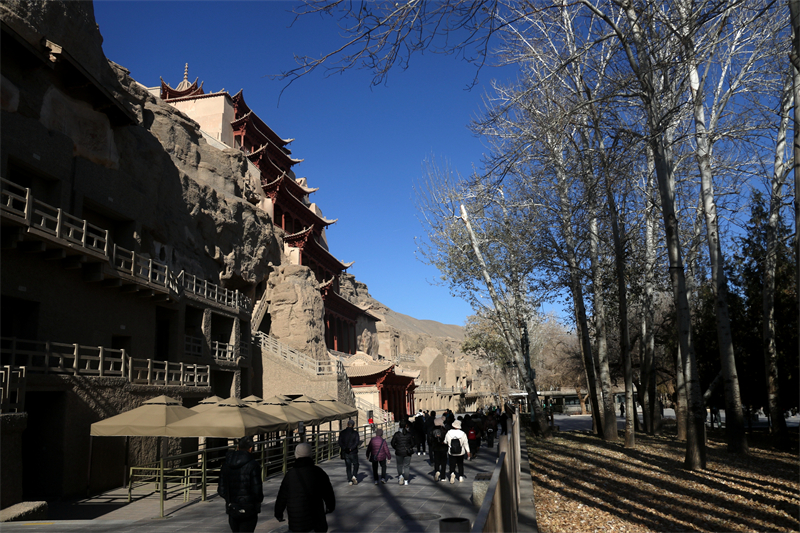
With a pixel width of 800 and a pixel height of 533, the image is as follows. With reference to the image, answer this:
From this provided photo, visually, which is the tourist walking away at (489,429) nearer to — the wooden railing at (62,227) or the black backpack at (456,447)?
the black backpack at (456,447)

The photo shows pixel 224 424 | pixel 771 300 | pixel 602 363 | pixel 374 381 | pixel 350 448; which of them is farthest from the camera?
pixel 374 381

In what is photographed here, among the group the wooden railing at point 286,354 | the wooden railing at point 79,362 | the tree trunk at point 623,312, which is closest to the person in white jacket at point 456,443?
the tree trunk at point 623,312

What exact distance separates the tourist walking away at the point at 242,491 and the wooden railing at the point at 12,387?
7.56m

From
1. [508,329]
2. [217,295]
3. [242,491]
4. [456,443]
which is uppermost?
[217,295]

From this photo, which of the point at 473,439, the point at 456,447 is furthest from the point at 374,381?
the point at 456,447

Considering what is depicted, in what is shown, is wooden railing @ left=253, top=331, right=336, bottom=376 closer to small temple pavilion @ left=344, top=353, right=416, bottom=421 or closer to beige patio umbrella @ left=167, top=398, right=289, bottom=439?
small temple pavilion @ left=344, top=353, right=416, bottom=421

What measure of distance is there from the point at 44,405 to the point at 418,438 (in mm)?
10503

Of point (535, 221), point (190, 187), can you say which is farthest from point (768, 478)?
point (190, 187)

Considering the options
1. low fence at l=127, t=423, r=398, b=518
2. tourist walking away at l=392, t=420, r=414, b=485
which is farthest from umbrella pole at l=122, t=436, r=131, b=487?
tourist walking away at l=392, t=420, r=414, b=485

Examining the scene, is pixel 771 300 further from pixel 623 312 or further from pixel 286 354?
pixel 286 354

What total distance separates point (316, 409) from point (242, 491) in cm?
1222

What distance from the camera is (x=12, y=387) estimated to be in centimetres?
1197

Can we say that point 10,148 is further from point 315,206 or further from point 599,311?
point 315,206

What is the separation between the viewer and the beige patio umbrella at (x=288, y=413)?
49.9ft
